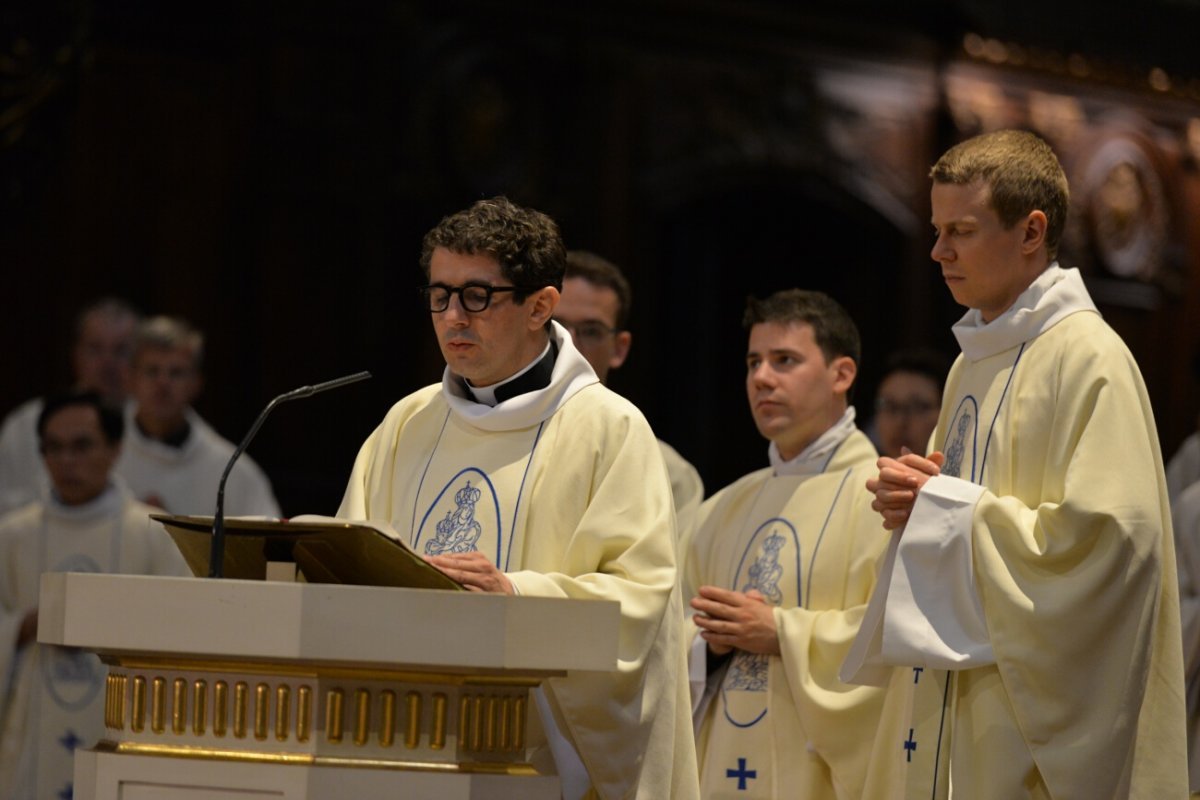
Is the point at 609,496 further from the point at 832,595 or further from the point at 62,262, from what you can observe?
the point at 62,262

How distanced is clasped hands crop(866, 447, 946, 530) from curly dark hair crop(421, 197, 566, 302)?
2.66 feet

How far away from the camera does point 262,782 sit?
3.22 m

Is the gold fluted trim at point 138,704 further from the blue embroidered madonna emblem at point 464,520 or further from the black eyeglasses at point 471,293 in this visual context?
the black eyeglasses at point 471,293

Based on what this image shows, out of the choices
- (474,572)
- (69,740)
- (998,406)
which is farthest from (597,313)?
(69,740)

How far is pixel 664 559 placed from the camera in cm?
390

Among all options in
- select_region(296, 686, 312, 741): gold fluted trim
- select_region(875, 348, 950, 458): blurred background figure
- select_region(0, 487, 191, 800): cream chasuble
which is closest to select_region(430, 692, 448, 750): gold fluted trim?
select_region(296, 686, 312, 741): gold fluted trim

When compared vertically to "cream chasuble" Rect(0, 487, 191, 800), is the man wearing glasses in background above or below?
above

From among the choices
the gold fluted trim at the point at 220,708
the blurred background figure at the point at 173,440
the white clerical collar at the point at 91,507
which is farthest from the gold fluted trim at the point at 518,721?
the blurred background figure at the point at 173,440

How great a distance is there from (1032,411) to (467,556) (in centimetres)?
125

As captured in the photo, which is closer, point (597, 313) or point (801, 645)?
point (801, 645)

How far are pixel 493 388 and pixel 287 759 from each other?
1134 millimetres

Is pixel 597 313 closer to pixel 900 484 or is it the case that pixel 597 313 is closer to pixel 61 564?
pixel 900 484

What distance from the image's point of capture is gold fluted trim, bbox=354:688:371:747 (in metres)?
3.27

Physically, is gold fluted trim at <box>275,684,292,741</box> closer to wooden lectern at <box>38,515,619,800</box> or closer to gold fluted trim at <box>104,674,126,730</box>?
wooden lectern at <box>38,515,619,800</box>
